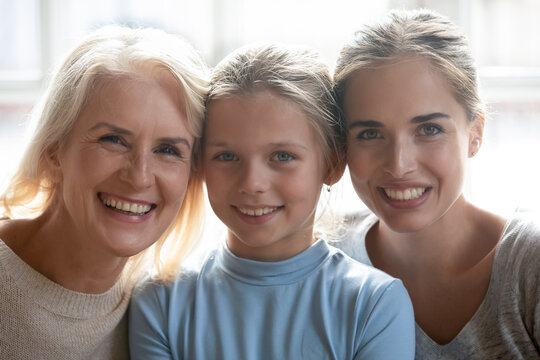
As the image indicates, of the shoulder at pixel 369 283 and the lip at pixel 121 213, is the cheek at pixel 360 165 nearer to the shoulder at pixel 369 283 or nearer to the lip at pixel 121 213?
the shoulder at pixel 369 283

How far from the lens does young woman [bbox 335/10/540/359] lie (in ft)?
5.18

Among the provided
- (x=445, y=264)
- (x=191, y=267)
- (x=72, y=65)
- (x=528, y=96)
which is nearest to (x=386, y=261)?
(x=445, y=264)

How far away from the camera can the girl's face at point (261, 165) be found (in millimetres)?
1491

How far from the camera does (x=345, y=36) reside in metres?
3.38

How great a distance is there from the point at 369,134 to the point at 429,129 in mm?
147

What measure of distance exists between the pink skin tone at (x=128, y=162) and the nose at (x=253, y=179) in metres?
0.15

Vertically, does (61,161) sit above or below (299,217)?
above

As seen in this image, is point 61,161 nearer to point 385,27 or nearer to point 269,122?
point 269,122

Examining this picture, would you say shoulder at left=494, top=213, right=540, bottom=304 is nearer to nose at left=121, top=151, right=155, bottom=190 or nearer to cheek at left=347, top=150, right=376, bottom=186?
cheek at left=347, top=150, right=376, bottom=186

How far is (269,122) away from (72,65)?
491 mm

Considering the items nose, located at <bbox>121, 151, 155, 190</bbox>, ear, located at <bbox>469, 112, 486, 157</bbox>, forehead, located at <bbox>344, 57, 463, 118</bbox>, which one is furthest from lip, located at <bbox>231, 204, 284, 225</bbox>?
ear, located at <bbox>469, 112, 486, 157</bbox>

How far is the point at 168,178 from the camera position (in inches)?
59.3

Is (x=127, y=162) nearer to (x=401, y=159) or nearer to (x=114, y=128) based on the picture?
(x=114, y=128)

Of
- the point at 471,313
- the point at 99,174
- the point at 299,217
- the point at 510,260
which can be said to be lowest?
the point at 471,313
